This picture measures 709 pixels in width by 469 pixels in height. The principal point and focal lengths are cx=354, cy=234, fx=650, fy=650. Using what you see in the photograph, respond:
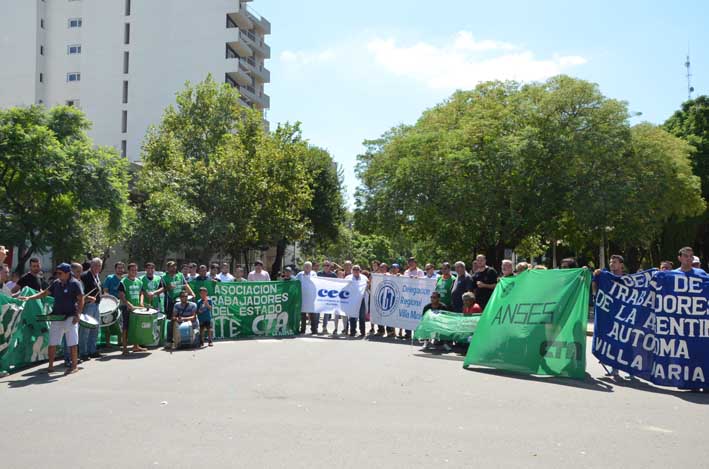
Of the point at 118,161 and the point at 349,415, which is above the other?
the point at 118,161

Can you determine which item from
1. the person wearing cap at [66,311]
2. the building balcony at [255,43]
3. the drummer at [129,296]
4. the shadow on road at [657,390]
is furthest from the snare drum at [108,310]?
the building balcony at [255,43]

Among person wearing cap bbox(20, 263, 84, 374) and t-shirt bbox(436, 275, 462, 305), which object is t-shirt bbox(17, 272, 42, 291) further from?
t-shirt bbox(436, 275, 462, 305)

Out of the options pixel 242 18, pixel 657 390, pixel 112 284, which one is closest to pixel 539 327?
pixel 657 390

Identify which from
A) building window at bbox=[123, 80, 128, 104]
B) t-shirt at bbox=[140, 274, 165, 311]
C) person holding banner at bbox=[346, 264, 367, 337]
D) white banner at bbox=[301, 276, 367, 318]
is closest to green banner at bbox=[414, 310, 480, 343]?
person holding banner at bbox=[346, 264, 367, 337]

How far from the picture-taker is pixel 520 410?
8.02 m

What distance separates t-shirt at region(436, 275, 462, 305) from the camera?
15383mm

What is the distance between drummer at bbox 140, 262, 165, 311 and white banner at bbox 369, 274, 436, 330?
565 cm

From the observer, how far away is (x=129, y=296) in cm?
1343

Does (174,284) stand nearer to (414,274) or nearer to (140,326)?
(140,326)

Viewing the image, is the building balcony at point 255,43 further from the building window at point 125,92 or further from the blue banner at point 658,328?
the blue banner at point 658,328

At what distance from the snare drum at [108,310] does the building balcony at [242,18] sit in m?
54.0

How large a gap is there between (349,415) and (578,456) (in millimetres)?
2670

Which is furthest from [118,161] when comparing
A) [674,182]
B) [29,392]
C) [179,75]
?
[179,75]

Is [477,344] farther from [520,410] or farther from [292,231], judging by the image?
[292,231]
